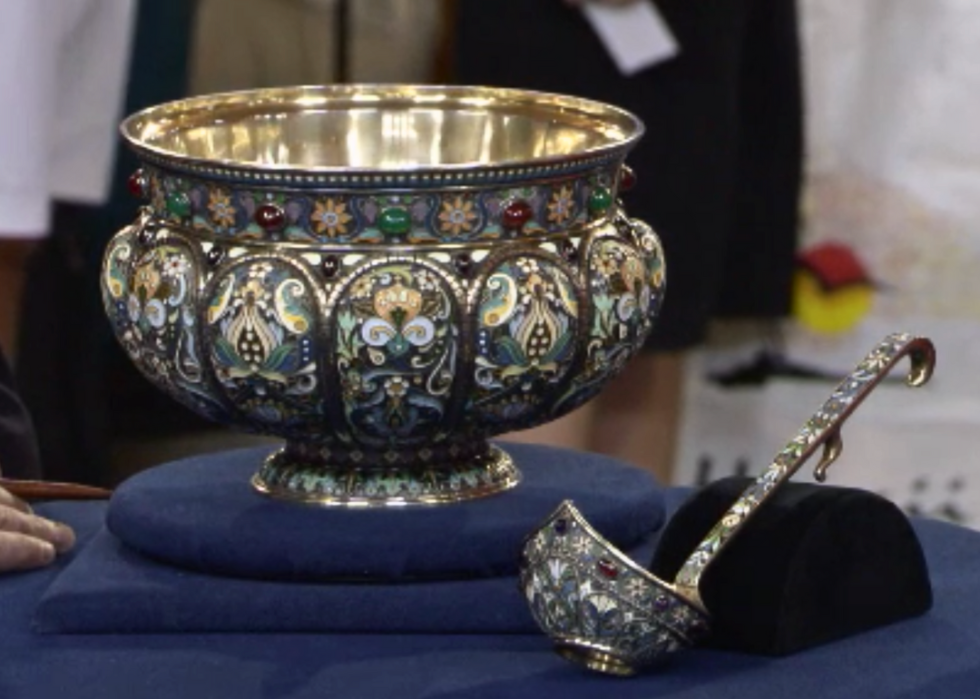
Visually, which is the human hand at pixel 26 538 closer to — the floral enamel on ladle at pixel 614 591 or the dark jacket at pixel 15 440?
the dark jacket at pixel 15 440

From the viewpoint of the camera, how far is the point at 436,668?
848 mm

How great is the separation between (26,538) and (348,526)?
131 millimetres

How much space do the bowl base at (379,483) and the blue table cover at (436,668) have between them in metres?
0.07

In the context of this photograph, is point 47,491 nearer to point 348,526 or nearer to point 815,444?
point 348,526

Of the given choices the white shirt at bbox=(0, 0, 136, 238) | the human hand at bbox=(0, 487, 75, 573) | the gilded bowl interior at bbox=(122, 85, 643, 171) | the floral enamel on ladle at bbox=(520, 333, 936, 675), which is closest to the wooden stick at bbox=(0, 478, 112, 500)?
the human hand at bbox=(0, 487, 75, 573)

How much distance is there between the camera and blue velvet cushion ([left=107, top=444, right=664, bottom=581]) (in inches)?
35.3

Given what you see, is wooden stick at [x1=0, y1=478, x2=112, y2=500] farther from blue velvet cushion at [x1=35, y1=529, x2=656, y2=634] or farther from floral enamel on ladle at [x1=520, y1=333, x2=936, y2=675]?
floral enamel on ladle at [x1=520, y1=333, x2=936, y2=675]

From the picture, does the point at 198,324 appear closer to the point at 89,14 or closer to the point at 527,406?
the point at 527,406

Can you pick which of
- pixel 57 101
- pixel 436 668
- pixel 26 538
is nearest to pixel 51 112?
pixel 57 101

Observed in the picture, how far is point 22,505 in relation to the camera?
100cm

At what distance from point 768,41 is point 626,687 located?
1.28 metres

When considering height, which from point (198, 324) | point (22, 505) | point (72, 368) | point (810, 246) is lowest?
point (72, 368)

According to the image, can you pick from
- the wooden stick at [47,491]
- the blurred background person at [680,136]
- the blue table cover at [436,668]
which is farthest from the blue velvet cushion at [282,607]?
the blurred background person at [680,136]

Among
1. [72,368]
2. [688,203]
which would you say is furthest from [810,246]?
[72,368]
